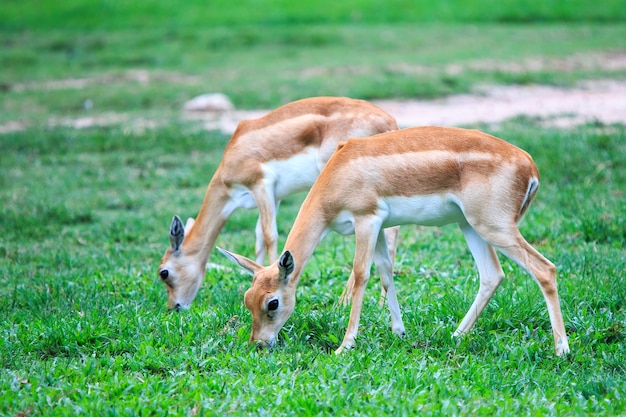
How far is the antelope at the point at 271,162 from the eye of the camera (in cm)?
668

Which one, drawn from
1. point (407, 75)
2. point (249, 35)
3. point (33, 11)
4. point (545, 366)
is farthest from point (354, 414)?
point (33, 11)

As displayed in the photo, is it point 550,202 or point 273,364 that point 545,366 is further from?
point 550,202

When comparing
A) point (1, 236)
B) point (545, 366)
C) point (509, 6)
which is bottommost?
point (509, 6)

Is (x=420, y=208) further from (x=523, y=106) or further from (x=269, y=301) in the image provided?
(x=523, y=106)

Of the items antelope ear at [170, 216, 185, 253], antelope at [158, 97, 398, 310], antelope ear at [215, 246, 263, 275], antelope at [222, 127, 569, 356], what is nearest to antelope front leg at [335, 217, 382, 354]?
antelope at [222, 127, 569, 356]

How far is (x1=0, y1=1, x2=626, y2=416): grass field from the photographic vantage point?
4.46 metres

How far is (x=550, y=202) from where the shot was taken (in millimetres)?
8641

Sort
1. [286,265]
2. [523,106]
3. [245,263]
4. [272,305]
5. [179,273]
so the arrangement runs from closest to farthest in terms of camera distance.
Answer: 1. [286,265]
2. [272,305]
3. [245,263]
4. [179,273]
5. [523,106]

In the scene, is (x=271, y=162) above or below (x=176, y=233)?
above

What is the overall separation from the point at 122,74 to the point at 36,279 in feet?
37.3

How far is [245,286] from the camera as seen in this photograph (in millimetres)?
6555

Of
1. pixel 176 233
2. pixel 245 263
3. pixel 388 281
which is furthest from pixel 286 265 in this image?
pixel 176 233

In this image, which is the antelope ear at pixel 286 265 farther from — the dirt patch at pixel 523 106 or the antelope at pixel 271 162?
the dirt patch at pixel 523 106

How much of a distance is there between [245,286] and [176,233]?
702 mm
